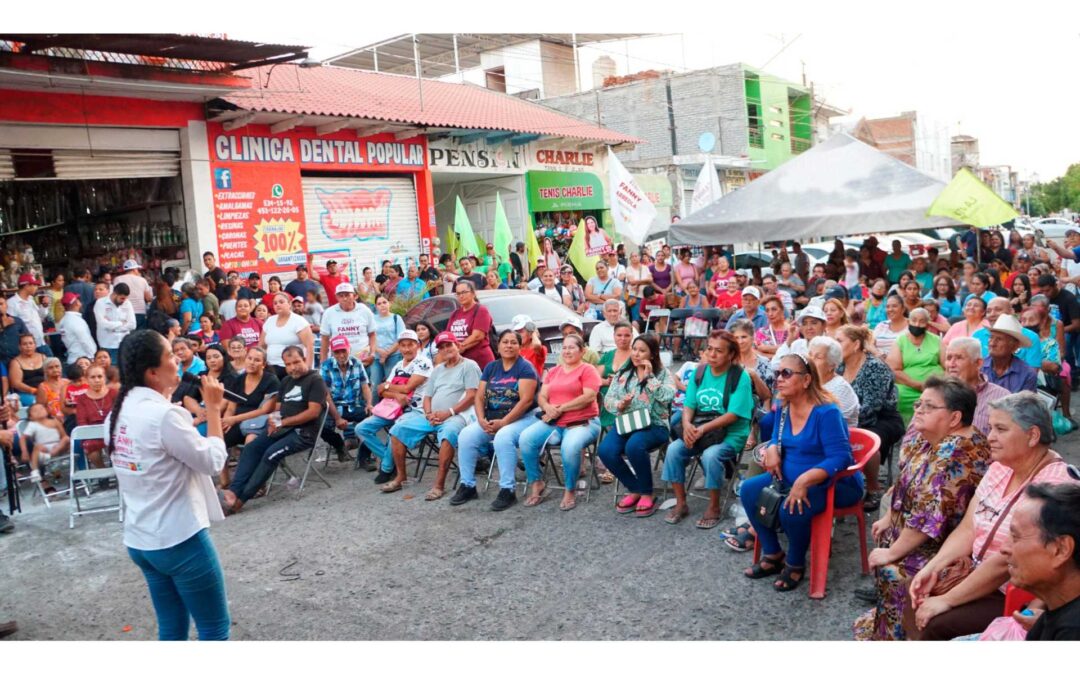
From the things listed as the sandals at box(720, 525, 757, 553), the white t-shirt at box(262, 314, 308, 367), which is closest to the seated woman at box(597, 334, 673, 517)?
the sandals at box(720, 525, 757, 553)

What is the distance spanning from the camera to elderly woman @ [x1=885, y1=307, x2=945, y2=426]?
21.4ft

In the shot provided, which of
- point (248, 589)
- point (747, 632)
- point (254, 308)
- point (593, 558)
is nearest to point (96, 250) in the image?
point (254, 308)

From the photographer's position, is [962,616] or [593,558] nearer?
[962,616]

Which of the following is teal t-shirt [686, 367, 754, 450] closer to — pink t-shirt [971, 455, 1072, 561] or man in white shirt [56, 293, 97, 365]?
pink t-shirt [971, 455, 1072, 561]

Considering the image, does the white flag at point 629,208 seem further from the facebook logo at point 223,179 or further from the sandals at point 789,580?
the sandals at point 789,580

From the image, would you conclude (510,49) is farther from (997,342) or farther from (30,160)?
(997,342)

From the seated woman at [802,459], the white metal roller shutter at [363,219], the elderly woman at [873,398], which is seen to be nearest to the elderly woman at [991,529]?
the seated woman at [802,459]

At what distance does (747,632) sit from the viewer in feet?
14.5

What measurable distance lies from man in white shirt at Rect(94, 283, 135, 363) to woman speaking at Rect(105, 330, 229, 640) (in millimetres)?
7774

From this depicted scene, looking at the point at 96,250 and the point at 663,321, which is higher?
the point at 96,250

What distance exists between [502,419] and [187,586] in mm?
3677

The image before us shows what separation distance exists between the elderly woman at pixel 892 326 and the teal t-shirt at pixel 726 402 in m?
1.91

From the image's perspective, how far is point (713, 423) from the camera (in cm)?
598

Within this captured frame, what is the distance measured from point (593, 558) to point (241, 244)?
10.7 meters
